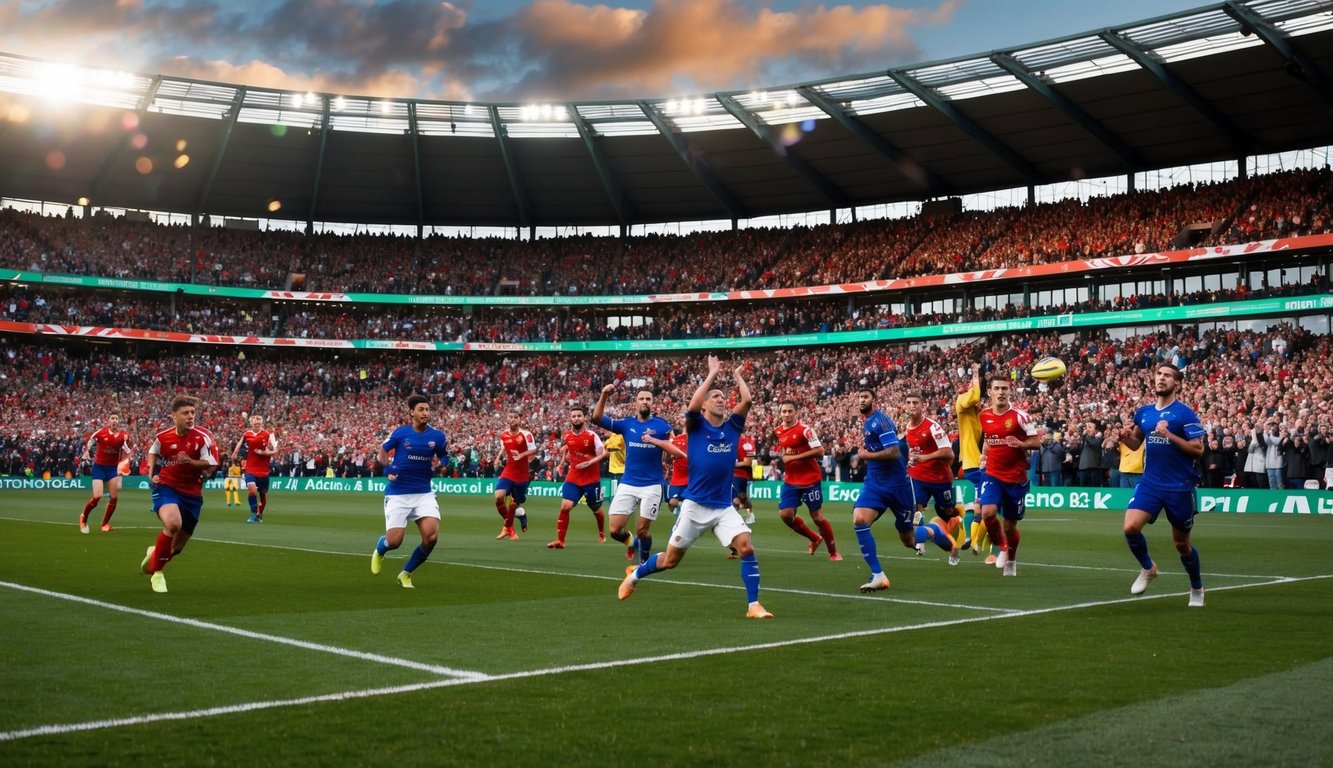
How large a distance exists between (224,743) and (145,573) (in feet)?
30.9

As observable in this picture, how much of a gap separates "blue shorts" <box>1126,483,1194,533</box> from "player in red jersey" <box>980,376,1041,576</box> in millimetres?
2862

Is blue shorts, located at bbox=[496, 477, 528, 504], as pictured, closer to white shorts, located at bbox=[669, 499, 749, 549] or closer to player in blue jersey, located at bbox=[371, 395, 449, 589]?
player in blue jersey, located at bbox=[371, 395, 449, 589]

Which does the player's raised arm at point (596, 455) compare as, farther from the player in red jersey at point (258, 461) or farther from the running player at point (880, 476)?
the player in red jersey at point (258, 461)

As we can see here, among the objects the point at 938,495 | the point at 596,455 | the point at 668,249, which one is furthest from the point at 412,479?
the point at 668,249

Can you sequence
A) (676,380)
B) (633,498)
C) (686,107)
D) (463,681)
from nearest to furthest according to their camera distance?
(463,681) < (633,498) < (686,107) < (676,380)

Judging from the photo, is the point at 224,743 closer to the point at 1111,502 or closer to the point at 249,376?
the point at 1111,502

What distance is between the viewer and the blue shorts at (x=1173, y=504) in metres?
11.3

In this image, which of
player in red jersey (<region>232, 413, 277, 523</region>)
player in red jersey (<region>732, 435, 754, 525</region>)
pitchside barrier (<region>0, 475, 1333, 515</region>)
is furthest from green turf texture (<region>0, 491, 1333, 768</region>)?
player in red jersey (<region>232, 413, 277, 523</region>)

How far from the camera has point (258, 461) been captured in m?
26.6

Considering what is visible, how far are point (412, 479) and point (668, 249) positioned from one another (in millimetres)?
56390

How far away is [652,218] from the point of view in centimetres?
7044

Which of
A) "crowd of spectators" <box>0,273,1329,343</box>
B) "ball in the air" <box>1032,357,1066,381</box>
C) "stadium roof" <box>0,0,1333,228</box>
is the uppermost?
"stadium roof" <box>0,0,1333,228</box>

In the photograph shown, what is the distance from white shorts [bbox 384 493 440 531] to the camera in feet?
44.1

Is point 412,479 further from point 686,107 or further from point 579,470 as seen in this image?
point 686,107
